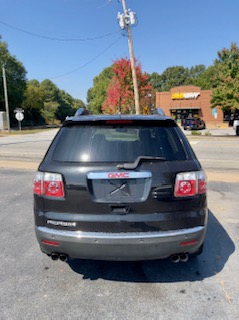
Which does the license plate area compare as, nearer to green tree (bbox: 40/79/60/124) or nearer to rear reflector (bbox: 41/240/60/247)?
rear reflector (bbox: 41/240/60/247)

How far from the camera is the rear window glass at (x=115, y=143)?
2.89 m

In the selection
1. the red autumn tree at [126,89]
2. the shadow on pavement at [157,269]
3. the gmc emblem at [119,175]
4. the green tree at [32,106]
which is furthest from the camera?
the green tree at [32,106]

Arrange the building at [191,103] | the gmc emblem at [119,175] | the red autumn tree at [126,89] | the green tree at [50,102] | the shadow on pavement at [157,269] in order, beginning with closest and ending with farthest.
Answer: the gmc emblem at [119,175] → the shadow on pavement at [157,269] → the red autumn tree at [126,89] → the building at [191,103] → the green tree at [50,102]

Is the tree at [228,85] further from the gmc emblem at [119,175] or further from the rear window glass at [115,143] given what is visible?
the gmc emblem at [119,175]

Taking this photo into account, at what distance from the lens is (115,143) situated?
3027 mm

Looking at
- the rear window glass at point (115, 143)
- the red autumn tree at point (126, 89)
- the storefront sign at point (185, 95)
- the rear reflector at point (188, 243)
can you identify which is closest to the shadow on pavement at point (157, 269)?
the rear reflector at point (188, 243)

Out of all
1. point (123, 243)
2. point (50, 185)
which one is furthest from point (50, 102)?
point (123, 243)

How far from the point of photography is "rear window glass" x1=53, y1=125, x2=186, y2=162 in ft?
9.48

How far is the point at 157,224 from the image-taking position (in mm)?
2730

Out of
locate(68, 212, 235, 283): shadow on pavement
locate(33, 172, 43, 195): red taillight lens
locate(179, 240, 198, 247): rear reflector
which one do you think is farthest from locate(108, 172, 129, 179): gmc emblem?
locate(68, 212, 235, 283): shadow on pavement

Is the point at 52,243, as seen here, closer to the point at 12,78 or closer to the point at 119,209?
the point at 119,209

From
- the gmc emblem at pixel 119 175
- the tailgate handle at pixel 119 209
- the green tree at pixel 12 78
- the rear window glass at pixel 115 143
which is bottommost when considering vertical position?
the tailgate handle at pixel 119 209

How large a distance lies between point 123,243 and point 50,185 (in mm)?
849

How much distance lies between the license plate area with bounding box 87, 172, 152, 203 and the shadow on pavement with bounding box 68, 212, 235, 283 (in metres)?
0.97
